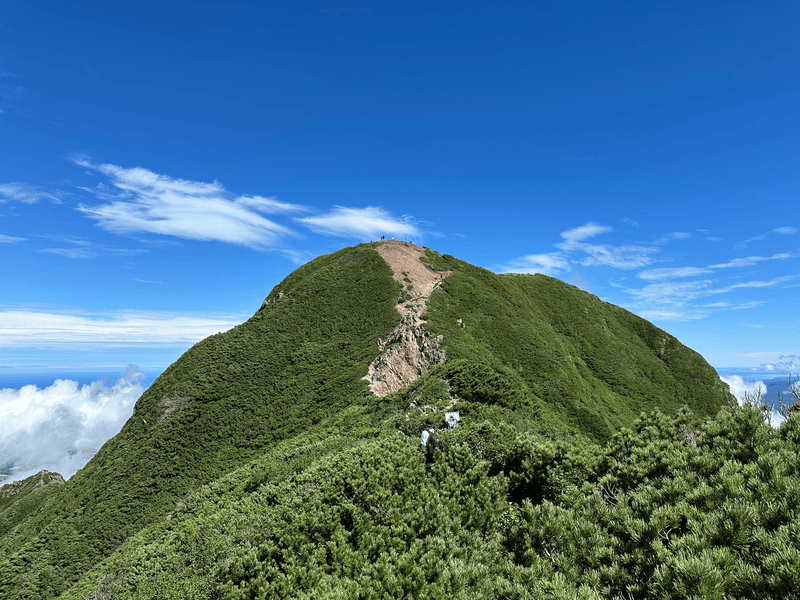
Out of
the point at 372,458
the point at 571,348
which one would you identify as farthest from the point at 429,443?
the point at 571,348

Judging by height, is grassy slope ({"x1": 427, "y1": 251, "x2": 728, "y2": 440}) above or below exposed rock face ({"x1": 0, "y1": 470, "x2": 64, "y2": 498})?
above

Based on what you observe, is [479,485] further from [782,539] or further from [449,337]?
[449,337]

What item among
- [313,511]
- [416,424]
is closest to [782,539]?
[313,511]

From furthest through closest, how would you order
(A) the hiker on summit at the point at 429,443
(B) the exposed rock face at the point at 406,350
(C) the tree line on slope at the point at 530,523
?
(B) the exposed rock face at the point at 406,350 < (A) the hiker on summit at the point at 429,443 < (C) the tree line on slope at the point at 530,523

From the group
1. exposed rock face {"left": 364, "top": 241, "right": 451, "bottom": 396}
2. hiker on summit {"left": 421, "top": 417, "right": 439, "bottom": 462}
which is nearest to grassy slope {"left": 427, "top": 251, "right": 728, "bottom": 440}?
exposed rock face {"left": 364, "top": 241, "right": 451, "bottom": 396}

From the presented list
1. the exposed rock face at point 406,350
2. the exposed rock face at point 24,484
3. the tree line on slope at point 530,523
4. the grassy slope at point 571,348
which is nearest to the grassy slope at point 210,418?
the exposed rock face at point 406,350

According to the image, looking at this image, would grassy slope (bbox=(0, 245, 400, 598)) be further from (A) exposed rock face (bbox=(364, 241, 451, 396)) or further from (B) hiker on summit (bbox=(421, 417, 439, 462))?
(B) hiker on summit (bbox=(421, 417, 439, 462))

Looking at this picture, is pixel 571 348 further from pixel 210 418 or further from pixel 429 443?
pixel 210 418

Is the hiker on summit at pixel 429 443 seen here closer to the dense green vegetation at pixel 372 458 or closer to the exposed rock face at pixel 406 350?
the dense green vegetation at pixel 372 458
